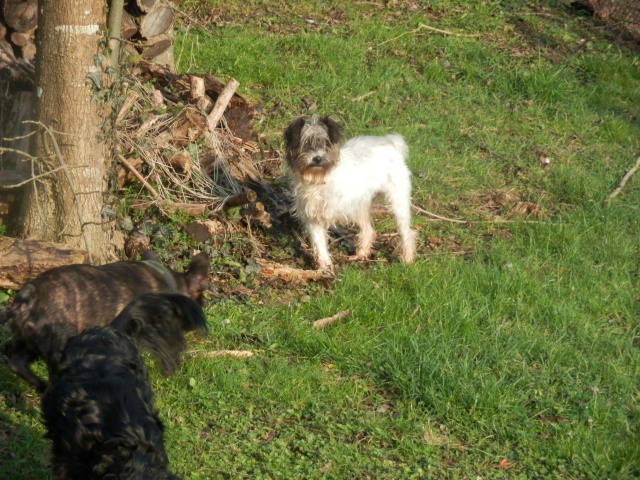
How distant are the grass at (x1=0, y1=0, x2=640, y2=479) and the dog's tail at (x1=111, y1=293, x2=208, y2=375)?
936mm

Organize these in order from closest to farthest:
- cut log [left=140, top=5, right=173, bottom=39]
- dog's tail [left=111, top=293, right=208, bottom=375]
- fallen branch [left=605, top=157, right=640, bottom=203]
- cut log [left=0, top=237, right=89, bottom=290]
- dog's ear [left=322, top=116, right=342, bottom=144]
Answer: dog's tail [left=111, top=293, right=208, bottom=375] → cut log [left=0, top=237, right=89, bottom=290] → dog's ear [left=322, top=116, right=342, bottom=144] → cut log [left=140, top=5, right=173, bottom=39] → fallen branch [left=605, top=157, right=640, bottom=203]

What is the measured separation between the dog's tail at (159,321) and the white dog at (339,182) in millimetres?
3235

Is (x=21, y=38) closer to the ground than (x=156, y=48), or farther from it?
farther from it

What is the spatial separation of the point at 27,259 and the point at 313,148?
254cm

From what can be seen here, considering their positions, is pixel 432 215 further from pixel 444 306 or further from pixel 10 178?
pixel 10 178

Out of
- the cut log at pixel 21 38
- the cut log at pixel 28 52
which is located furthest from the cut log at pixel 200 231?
the cut log at pixel 21 38

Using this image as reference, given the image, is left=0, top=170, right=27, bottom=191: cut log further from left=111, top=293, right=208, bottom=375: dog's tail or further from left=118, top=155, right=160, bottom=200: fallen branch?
left=111, top=293, right=208, bottom=375: dog's tail

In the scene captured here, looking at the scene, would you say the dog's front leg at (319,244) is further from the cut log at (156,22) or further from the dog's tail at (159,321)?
the dog's tail at (159,321)

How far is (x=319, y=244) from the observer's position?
720 centimetres

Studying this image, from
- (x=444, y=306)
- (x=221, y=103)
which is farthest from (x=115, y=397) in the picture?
(x=221, y=103)

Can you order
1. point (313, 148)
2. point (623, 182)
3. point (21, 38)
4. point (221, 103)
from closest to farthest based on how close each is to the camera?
point (313, 148) → point (21, 38) → point (221, 103) → point (623, 182)

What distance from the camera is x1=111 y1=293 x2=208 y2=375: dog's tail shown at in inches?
150

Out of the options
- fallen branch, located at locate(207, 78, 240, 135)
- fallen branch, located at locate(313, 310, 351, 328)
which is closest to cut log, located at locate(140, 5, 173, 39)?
fallen branch, located at locate(207, 78, 240, 135)

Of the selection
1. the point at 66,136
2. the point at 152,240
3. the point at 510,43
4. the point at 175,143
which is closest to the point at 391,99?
the point at 510,43
